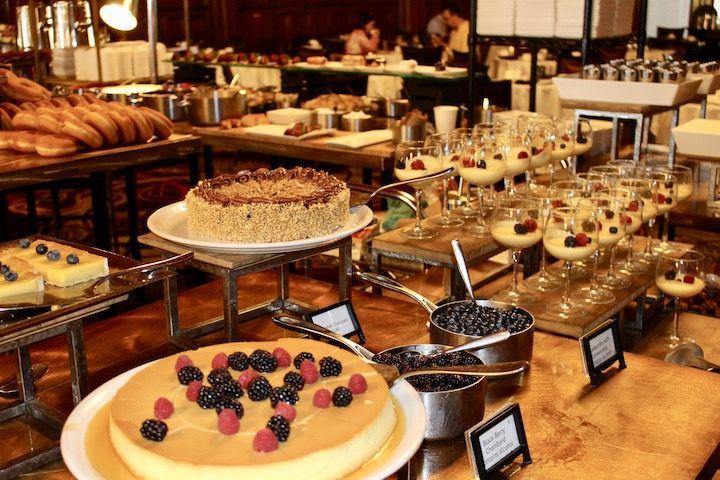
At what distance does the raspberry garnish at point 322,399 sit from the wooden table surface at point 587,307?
1177mm

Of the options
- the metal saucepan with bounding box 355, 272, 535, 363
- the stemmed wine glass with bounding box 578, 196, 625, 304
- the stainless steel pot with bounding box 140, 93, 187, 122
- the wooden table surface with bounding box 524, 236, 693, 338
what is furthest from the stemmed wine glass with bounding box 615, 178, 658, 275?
the stainless steel pot with bounding box 140, 93, 187, 122

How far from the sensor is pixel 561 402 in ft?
5.53

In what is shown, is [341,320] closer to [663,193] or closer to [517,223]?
[517,223]

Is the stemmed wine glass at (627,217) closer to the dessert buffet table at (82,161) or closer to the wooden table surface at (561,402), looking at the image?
the wooden table surface at (561,402)

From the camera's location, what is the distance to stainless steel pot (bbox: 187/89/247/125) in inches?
181

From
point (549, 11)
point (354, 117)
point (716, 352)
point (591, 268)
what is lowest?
point (716, 352)

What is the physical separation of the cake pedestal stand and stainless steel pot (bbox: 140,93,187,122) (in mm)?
2261

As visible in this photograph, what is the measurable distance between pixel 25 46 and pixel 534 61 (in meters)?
3.66

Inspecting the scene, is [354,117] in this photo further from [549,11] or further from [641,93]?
[641,93]

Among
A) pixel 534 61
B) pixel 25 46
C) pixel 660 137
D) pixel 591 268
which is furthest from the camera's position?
→ pixel 660 137

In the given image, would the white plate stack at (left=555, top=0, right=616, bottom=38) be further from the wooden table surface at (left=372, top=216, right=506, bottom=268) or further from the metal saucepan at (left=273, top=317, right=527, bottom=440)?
the metal saucepan at (left=273, top=317, right=527, bottom=440)

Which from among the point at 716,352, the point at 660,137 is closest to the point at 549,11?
the point at 716,352

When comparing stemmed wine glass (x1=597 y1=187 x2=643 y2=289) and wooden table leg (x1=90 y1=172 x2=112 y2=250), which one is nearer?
stemmed wine glass (x1=597 y1=187 x2=643 y2=289)

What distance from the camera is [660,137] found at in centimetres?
655
